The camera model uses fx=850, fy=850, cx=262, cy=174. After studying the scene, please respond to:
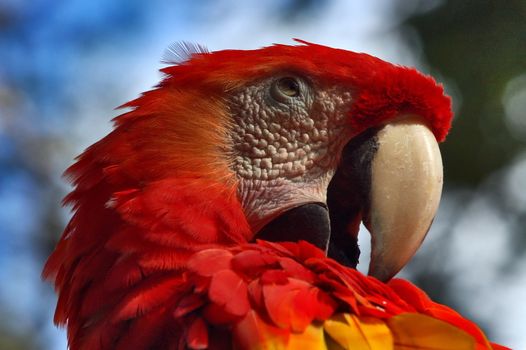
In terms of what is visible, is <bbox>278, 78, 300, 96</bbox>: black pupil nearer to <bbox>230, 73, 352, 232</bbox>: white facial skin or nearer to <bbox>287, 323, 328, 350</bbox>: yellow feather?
<bbox>230, 73, 352, 232</bbox>: white facial skin

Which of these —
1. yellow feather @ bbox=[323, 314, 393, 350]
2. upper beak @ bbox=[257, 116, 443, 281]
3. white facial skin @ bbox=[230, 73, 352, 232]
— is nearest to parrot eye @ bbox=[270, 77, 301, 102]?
white facial skin @ bbox=[230, 73, 352, 232]

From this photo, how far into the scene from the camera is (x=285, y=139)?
1.68m

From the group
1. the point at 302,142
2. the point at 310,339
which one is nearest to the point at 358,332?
the point at 310,339

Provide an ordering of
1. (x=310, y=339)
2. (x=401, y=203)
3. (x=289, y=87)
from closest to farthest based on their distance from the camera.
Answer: (x=310, y=339), (x=401, y=203), (x=289, y=87)

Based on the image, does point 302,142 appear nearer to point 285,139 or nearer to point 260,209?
point 285,139

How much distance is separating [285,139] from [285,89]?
0.32 ft

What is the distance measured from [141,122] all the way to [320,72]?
1.17 feet

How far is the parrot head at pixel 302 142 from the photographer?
1554 mm

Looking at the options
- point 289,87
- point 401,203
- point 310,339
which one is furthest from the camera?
point 289,87

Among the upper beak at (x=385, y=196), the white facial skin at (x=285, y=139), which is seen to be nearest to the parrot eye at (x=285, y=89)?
the white facial skin at (x=285, y=139)

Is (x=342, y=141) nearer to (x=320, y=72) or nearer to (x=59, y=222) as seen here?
(x=320, y=72)

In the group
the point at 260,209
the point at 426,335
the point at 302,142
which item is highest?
the point at 302,142

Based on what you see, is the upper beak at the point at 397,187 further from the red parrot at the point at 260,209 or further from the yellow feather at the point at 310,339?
the yellow feather at the point at 310,339

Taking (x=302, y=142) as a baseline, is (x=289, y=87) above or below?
above
